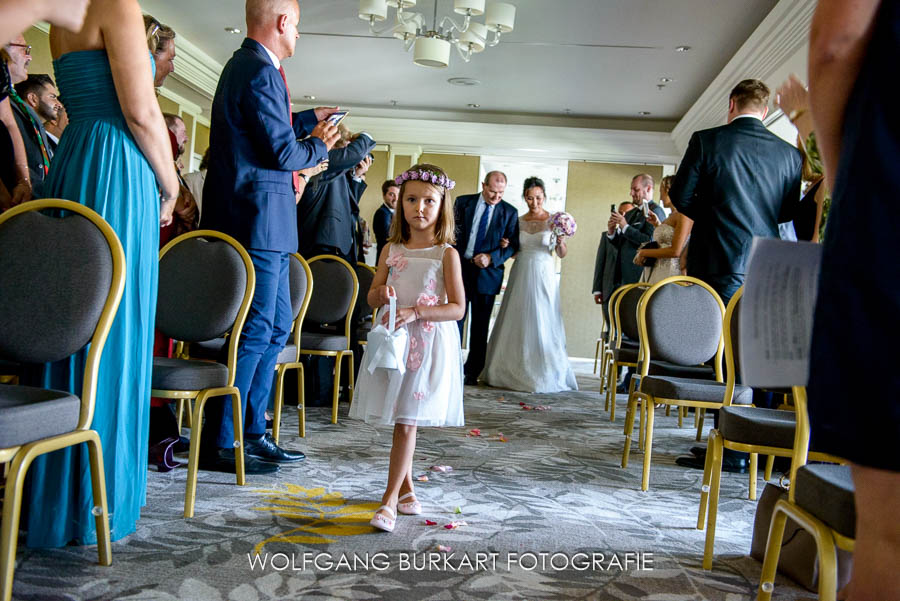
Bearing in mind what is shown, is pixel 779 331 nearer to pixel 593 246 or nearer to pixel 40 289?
pixel 40 289

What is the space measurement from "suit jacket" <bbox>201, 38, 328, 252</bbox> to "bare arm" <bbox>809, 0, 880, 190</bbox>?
2074mm

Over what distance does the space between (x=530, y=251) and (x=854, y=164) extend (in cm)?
552

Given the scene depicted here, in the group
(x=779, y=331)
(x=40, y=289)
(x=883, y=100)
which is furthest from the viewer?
(x=40, y=289)

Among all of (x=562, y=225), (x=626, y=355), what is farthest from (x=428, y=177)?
(x=562, y=225)

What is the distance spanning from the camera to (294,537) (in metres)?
2.03

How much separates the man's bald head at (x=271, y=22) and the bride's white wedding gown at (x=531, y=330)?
3.77m

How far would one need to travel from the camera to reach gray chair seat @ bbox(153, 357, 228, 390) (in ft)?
7.12

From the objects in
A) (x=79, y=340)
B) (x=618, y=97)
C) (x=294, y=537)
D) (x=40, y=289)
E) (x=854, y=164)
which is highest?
(x=618, y=97)

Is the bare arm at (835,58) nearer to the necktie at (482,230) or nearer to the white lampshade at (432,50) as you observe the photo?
the white lampshade at (432,50)

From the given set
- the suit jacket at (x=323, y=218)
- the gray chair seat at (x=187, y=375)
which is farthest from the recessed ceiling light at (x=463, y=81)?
the gray chair seat at (x=187, y=375)

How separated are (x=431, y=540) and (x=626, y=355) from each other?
276 centimetres

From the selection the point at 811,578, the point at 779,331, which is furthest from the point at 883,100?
the point at 811,578

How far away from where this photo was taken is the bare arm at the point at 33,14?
40.6 inches

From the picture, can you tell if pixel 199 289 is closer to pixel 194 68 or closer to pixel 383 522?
pixel 383 522
